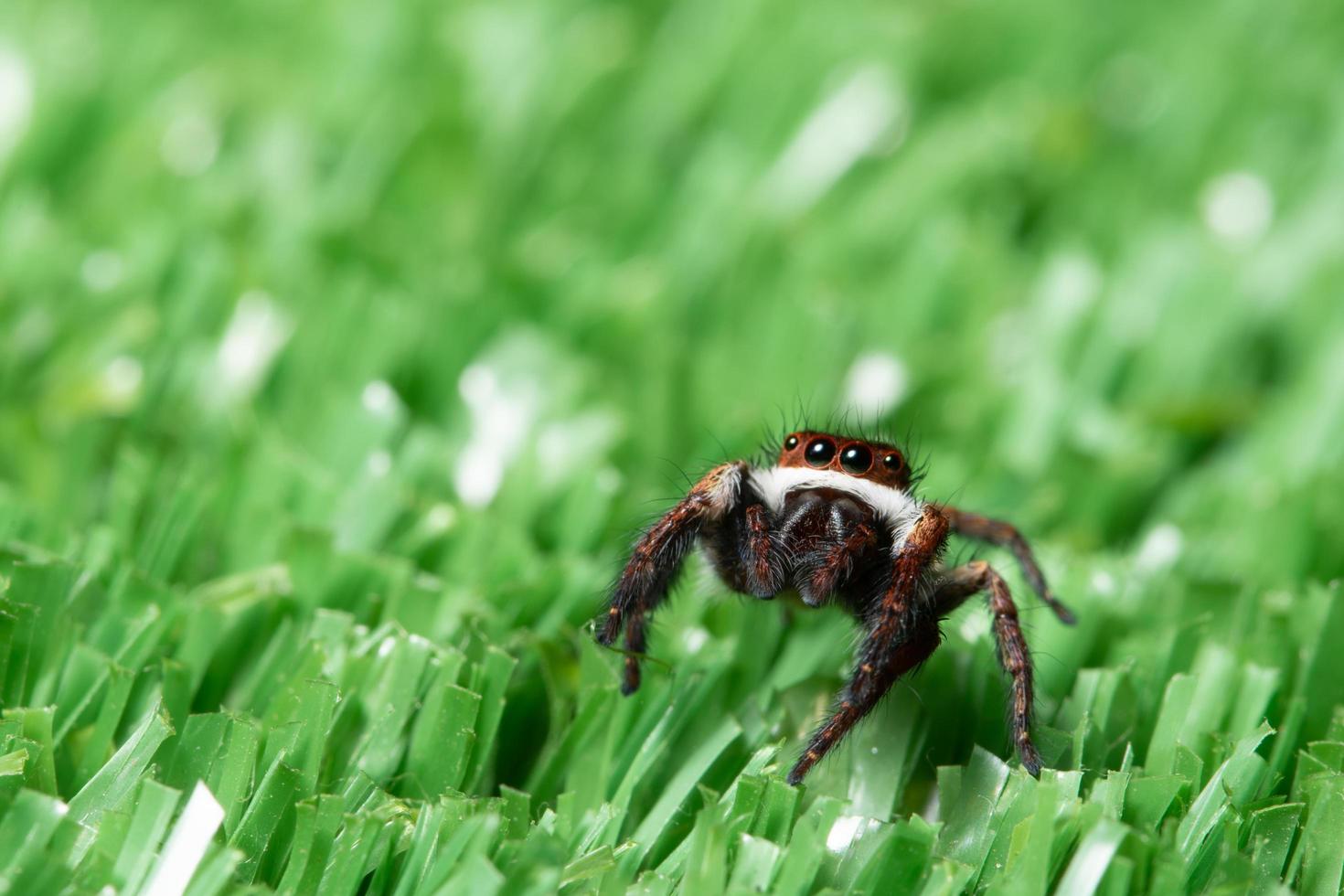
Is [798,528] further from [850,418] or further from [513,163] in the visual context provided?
[513,163]

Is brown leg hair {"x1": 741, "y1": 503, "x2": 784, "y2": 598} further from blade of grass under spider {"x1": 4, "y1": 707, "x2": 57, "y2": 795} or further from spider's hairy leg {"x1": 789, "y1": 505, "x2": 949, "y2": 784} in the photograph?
blade of grass under spider {"x1": 4, "y1": 707, "x2": 57, "y2": 795}

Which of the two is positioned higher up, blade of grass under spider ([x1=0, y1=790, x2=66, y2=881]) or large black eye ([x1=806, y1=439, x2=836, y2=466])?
large black eye ([x1=806, y1=439, x2=836, y2=466])

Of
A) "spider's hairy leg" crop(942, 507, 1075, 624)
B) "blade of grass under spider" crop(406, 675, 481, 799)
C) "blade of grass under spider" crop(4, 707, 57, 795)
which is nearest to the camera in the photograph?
"blade of grass under spider" crop(4, 707, 57, 795)

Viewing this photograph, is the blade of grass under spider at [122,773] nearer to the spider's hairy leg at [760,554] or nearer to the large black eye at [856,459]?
the spider's hairy leg at [760,554]

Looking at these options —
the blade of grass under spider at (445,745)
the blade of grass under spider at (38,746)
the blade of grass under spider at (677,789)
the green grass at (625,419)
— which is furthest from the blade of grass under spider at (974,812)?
the blade of grass under spider at (38,746)

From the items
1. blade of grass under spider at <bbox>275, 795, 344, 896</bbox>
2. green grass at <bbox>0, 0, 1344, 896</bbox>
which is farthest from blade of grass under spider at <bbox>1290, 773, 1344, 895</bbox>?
blade of grass under spider at <bbox>275, 795, 344, 896</bbox>

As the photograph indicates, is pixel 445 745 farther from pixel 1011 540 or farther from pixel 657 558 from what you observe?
pixel 1011 540

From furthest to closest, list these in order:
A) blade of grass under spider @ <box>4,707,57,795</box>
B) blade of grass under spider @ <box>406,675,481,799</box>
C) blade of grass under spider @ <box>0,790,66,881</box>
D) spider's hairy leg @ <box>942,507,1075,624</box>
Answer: spider's hairy leg @ <box>942,507,1075,624</box>
blade of grass under spider @ <box>406,675,481,799</box>
blade of grass under spider @ <box>4,707,57,795</box>
blade of grass under spider @ <box>0,790,66,881</box>

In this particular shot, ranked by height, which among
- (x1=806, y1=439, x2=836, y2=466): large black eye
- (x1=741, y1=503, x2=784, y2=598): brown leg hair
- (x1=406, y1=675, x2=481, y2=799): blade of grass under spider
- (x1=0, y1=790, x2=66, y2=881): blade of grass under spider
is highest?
(x1=806, y1=439, x2=836, y2=466): large black eye

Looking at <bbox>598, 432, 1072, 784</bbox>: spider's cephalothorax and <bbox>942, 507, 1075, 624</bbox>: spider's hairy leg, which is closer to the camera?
<bbox>598, 432, 1072, 784</bbox>: spider's cephalothorax
